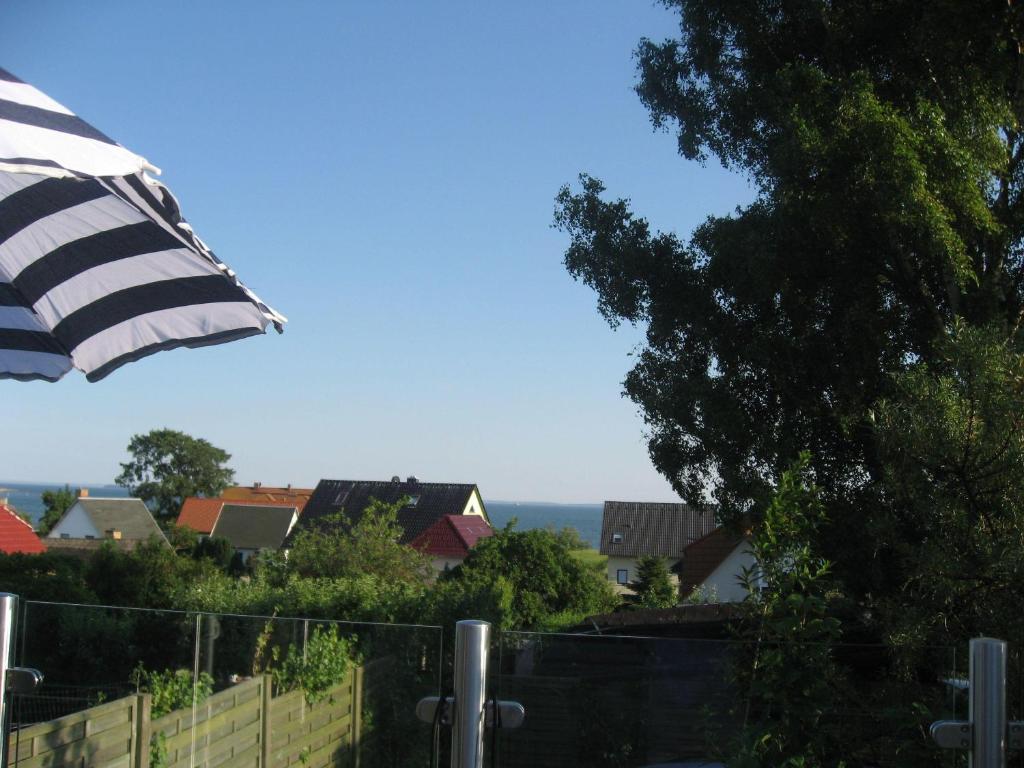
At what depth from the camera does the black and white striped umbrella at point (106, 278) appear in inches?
136

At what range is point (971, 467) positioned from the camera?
4648 mm

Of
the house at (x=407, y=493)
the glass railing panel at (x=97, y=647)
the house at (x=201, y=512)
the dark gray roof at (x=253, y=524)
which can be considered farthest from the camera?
the house at (x=201, y=512)

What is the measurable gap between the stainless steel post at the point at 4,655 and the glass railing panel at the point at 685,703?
179cm

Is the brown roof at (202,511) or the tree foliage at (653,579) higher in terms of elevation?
the brown roof at (202,511)

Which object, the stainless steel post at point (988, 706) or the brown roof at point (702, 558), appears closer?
the stainless steel post at point (988, 706)

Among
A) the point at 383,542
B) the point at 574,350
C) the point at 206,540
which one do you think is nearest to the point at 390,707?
the point at 574,350

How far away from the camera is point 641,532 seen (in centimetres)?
6488

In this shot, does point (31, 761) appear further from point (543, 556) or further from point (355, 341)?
point (543, 556)

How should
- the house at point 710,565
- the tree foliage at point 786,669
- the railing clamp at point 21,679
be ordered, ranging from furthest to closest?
the house at point 710,565, the tree foliage at point 786,669, the railing clamp at point 21,679

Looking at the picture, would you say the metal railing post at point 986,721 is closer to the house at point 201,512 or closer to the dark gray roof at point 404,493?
the dark gray roof at point 404,493

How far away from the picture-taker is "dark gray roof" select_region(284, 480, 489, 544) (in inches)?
2056

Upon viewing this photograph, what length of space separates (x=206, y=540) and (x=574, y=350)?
35.1m

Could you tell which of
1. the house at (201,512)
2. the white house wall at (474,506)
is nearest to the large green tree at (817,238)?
the white house wall at (474,506)

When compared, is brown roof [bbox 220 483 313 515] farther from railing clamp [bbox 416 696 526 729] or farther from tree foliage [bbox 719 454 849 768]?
railing clamp [bbox 416 696 526 729]
